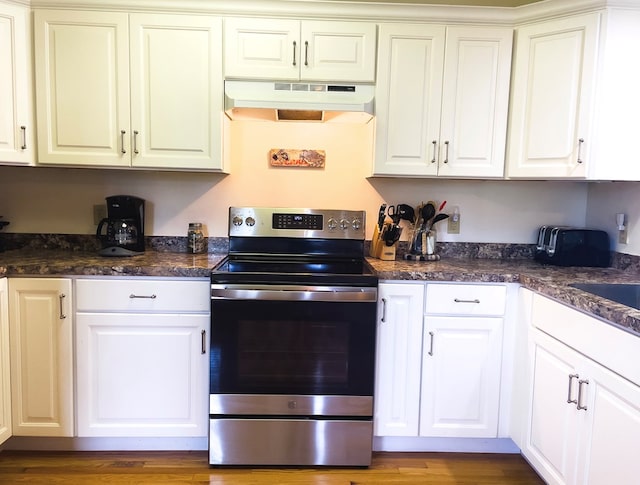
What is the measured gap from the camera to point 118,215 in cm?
238

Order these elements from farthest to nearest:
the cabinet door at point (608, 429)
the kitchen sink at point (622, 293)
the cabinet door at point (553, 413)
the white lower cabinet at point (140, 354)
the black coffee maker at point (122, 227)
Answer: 1. the black coffee maker at point (122, 227)
2. the white lower cabinet at point (140, 354)
3. the kitchen sink at point (622, 293)
4. the cabinet door at point (553, 413)
5. the cabinet door at point (608, 429)

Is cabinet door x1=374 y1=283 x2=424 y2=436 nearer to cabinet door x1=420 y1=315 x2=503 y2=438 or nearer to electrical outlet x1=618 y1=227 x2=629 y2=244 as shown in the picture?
cabinet door x1=420 y1=315 x2=503 y2=438

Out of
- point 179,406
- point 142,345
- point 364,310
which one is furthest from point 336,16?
point 179,406

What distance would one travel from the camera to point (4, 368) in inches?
75.5

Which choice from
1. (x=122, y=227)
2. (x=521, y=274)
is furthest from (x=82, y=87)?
(x=521, y=274)

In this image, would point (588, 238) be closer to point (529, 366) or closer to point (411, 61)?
point (529, 366)

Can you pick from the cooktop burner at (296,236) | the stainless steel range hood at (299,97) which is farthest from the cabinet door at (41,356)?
the stainless steel range hood at (299,97)

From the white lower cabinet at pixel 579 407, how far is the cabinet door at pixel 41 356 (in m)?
2.03

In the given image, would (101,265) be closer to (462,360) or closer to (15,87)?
(15,87)

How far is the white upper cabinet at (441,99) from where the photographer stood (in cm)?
217

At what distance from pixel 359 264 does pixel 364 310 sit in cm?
39

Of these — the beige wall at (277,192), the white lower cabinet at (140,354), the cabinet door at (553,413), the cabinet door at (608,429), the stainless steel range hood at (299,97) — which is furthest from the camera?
the beige wall at (277,192)

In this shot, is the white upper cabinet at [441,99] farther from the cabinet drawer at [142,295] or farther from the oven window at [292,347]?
the cabinet drawer at [142,295]

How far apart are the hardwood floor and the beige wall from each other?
3.79 feet
